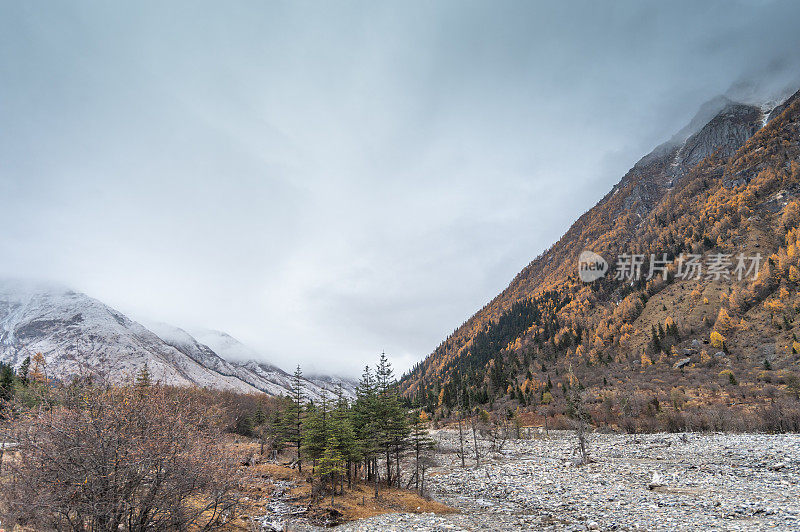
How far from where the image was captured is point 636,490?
22266mm

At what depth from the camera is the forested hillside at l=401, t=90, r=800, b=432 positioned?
206 feet

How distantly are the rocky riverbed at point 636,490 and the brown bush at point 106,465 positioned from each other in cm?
1224

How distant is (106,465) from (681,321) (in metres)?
123

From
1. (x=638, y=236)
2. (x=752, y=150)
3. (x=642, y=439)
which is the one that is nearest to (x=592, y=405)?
(x=642, y=439)

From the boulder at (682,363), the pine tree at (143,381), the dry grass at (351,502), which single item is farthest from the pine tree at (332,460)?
the boulder at (682,363)

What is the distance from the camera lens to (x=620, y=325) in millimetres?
115812

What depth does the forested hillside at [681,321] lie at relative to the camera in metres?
62.8

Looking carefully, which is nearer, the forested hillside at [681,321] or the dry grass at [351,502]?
the dry grass at [351,502]

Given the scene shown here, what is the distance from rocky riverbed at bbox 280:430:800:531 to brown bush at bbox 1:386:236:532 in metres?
12.2

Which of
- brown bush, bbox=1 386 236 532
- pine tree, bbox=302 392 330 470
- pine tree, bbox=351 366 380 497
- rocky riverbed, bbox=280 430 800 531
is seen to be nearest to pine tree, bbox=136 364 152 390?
brown bush, bbox=1 386 236 532

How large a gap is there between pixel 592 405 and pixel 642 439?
25979 mm

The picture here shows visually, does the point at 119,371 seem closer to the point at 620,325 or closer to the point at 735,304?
the point at 735,304

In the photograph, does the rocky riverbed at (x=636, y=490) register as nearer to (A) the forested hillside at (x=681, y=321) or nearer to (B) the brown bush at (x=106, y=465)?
(B) the brown bush at (x=106, y=465)

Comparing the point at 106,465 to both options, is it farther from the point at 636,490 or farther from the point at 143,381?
the point at 636,490
